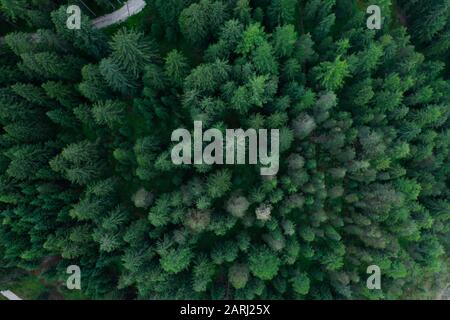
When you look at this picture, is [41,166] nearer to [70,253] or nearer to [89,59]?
[70,253]

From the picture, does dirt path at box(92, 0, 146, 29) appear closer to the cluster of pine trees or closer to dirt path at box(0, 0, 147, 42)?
dirt path at box(0, 0, 147, 42)

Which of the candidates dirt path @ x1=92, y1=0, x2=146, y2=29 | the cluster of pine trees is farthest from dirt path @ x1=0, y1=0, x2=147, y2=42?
the cluster of pine trees

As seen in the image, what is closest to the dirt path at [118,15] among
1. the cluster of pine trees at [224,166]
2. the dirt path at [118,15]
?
the dirt path at [118,15]

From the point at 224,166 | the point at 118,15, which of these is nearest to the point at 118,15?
the point at 118,15

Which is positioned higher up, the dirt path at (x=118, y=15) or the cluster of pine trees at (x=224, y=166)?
the dirt path at (x=118, y=15)

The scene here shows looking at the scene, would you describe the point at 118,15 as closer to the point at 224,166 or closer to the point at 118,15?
the point at 118,15

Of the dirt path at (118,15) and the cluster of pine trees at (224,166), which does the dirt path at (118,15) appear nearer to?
the dirt path at (118,15)

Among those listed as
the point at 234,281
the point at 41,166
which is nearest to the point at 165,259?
the point at 234,281

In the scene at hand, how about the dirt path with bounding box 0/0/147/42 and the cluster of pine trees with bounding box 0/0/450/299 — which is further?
the dirt path with bounding box 0/0/147/42

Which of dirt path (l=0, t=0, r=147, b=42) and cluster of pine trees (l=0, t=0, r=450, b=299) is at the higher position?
dirt path (l=0, t=0, r=147, b=42)
